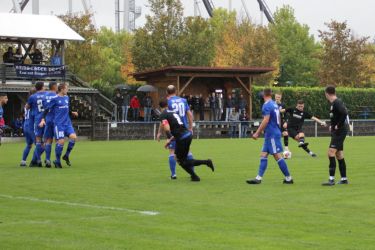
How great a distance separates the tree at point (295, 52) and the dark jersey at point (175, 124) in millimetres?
61834

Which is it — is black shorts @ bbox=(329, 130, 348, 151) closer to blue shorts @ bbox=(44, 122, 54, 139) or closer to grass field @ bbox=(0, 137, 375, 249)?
grass field @ bbox=(0, 137, 375, 249)

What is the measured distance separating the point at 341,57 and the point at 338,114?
54.2m

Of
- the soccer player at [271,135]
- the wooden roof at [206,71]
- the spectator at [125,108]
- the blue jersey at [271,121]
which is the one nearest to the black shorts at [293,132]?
the soccer player at [271,135]

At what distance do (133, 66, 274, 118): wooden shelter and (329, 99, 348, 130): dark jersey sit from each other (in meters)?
32.7

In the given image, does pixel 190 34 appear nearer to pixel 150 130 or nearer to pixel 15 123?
pixel 150 130

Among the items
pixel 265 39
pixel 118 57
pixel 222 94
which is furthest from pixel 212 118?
pixel 118 57

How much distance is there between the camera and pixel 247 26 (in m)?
76.1

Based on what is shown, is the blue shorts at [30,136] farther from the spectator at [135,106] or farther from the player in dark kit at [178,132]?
the spectator at [135,106]

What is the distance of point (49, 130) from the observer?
21.5 meters

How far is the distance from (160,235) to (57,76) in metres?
37.5

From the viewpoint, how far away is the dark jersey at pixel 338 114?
16.2 metres

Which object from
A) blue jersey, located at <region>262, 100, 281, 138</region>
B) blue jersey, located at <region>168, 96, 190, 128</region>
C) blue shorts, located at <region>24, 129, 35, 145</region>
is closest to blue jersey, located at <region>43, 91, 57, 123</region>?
blue shorts, located at <region>24, 129, 35, 145</region>

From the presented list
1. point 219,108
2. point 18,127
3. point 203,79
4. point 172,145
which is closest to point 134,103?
point 219,108

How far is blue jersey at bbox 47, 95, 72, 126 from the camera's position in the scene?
21.2m
